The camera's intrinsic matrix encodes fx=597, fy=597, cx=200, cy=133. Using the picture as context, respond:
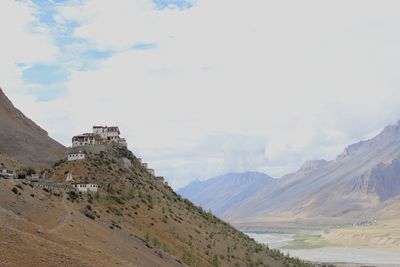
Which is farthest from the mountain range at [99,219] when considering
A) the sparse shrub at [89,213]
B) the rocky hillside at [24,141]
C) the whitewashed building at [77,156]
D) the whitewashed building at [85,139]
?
the whitewashed building at [85,139]

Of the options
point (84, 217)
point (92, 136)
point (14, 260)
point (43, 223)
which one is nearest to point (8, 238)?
point (14, 260)

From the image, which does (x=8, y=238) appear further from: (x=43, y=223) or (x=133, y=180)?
(x=133, y=180)

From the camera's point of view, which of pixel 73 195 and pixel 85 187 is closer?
pixel 73 195

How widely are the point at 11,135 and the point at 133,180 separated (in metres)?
32.4

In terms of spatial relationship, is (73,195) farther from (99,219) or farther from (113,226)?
(113,226)

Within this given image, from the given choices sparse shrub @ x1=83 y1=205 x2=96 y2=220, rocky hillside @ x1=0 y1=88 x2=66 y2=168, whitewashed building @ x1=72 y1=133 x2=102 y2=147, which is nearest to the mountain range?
sparse shrub @ x1=83 y1=205 x2=96 y2=220

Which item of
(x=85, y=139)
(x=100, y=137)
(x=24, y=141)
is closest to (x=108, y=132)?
(x=100, y=137)

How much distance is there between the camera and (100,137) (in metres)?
102

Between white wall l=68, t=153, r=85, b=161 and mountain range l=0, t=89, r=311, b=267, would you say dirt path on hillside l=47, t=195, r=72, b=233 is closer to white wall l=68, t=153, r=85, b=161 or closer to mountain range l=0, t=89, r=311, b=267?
mountain range l=0, t=89, r=311, b=267

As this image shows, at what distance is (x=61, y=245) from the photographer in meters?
38.1

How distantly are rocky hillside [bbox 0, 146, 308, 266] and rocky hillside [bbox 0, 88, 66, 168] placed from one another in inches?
645

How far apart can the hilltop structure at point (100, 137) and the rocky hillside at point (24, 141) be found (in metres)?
5.87

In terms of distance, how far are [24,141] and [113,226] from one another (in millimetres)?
50491

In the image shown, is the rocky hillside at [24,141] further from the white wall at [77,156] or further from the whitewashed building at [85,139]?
the white wall at [77,156]
